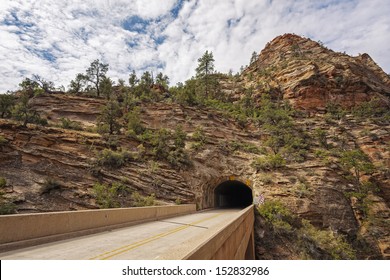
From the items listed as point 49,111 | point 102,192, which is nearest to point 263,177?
point 102,192

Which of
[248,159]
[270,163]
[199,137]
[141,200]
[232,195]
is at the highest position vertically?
[199,137]

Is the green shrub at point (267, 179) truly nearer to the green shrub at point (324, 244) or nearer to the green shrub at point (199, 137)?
the green shrub at point (324, 244)

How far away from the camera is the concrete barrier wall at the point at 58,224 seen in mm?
8110

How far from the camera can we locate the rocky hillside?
80.7 ft

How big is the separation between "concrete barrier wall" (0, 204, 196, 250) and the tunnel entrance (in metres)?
30.1

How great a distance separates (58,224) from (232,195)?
164ft

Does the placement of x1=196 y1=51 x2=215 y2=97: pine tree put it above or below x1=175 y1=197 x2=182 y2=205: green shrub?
above

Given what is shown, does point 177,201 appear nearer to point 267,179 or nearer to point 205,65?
point 267,179

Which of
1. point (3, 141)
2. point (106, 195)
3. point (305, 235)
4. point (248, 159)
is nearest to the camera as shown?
point (106, 195)

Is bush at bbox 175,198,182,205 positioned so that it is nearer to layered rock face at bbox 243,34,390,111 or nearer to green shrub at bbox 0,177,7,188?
green shrub at bbox 0,177,7,188

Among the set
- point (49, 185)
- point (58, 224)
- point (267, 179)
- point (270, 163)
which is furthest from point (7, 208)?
point (270, 163)

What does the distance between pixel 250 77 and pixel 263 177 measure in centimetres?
4844

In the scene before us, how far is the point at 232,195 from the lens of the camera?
5738 centimetres

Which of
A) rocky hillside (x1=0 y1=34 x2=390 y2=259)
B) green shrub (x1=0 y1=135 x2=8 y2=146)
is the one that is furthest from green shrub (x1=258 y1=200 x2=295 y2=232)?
green shrub (x1=0 y1=135 x2=8 y2=146)
